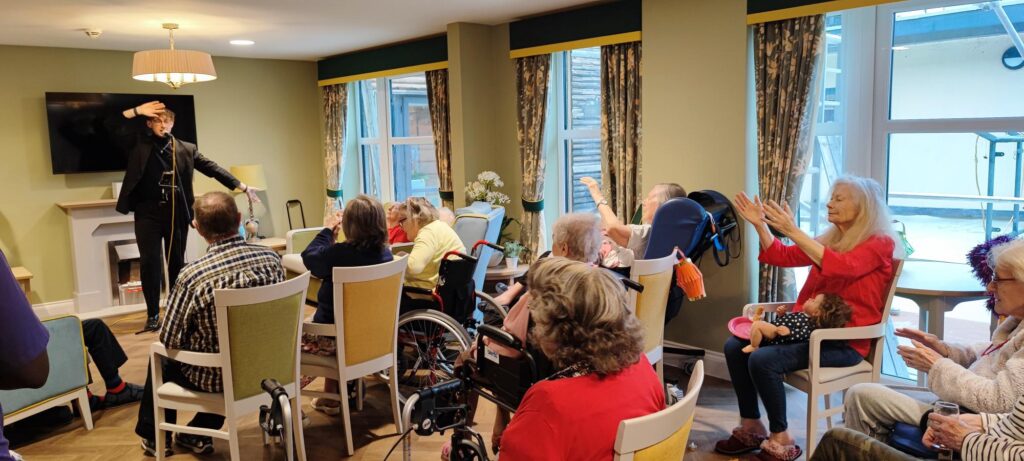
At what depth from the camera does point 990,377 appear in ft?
7.84

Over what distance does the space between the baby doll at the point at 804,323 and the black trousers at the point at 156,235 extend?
4.41 meters

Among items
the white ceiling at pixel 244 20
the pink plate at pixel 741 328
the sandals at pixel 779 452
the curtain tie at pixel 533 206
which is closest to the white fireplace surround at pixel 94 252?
the white ceiling at pixel 244 20

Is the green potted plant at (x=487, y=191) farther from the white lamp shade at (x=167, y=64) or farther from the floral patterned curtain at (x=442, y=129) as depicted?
the white lamp shade at (x=167, y=64)

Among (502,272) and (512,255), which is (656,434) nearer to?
(502,272)

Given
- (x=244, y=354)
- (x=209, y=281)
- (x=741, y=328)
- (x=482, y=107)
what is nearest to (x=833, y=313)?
(x=741, y=328)

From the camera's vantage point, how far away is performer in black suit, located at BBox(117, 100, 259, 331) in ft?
18.4

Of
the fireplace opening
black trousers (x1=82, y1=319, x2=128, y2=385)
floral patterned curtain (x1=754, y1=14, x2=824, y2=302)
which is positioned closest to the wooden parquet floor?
black trousers (x1=82, y1=319, x2=128, y2=385)

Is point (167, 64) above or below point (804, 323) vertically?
above

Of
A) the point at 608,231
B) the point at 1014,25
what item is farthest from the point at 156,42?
the point at 1014,25

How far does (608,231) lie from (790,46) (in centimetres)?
136

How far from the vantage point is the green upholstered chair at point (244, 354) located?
277 cm

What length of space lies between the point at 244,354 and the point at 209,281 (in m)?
0.33

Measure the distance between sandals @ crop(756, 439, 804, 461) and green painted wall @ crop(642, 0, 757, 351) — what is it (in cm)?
122

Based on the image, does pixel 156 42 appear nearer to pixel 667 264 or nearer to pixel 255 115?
pixel 255 115
